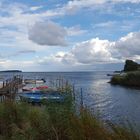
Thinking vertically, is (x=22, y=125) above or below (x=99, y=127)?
below

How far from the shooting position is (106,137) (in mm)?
7750

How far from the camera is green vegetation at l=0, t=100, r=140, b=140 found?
26.0 ft

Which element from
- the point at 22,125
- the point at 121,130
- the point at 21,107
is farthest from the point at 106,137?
the point at 21,107

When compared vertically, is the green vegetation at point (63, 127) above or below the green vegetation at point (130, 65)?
below

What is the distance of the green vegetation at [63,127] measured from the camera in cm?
793

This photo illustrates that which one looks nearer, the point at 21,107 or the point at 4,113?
the point at 4,113

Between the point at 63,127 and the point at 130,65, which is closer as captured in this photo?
the point at 63,127

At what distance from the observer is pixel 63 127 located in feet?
32.9

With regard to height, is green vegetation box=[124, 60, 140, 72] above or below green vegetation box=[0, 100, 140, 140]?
above

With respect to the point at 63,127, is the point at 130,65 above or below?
above

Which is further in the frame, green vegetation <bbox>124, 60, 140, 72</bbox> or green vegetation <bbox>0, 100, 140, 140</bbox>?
green vegetation <bbox>124, 60, 140, 72</bbox>

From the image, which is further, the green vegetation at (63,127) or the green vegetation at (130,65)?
the green vegetation at (130,65)

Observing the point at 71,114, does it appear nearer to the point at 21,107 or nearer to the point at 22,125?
the point at 22,125

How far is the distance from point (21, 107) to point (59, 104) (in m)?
5.18
